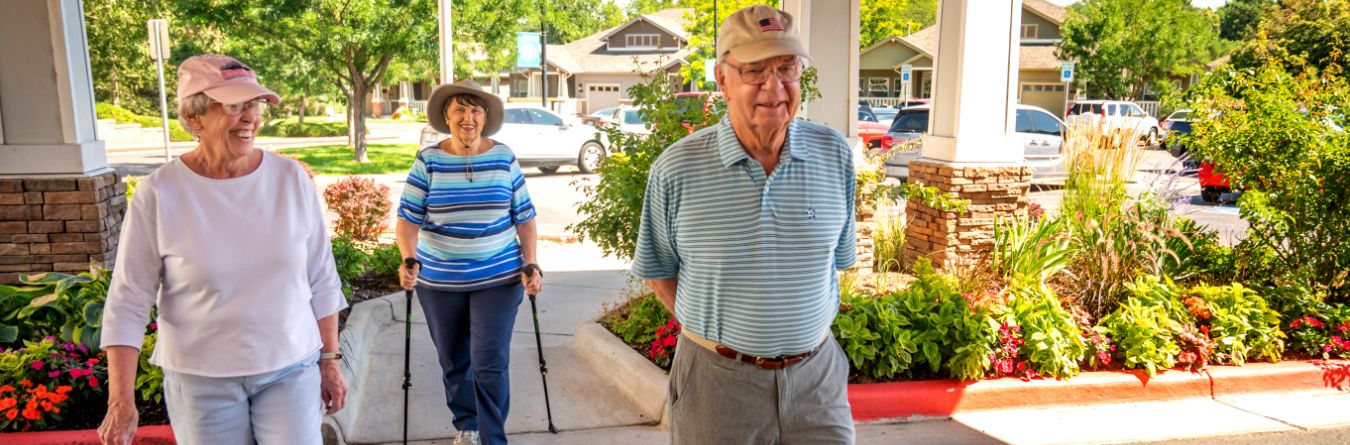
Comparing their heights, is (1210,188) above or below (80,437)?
below

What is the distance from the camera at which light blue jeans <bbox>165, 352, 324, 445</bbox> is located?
8.72 feet

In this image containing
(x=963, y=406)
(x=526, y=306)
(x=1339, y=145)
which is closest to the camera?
(x=963, y=406)

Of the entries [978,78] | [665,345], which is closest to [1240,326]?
[978,78]

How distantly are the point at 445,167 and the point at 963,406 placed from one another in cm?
306

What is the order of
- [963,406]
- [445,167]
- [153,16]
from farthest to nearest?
[153,16], [963,406], [445,167]

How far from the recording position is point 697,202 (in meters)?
2.69

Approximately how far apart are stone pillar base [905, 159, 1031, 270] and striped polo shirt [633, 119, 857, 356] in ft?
16.3

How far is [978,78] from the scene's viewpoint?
7.53 m

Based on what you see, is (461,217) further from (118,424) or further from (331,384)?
(118,424)

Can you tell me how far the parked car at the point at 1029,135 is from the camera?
16.7m

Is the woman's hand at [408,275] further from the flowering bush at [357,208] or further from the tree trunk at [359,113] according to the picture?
the tree trunk at [359,113]

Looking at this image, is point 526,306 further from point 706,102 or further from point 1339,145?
point 1339,145

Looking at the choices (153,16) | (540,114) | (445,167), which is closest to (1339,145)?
(445,167)

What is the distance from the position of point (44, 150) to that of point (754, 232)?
5.36 m
